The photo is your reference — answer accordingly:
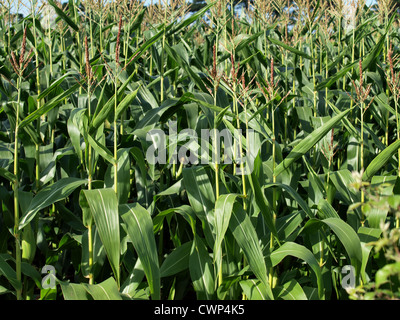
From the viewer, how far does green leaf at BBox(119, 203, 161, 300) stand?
75.9 inches

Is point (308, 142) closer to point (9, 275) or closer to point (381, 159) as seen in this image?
point (381, 159)

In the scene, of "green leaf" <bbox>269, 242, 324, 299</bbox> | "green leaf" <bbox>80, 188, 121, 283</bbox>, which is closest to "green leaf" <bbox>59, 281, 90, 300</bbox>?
"green leaf" <bbox>80, 188, 121, 283</bbox>

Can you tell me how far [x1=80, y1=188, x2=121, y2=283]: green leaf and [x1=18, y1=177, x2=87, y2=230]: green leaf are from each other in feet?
0.63

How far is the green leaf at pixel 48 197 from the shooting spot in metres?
2.07

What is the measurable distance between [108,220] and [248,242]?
0.63m

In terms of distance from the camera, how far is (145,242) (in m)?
1.97

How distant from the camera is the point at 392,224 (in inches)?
100

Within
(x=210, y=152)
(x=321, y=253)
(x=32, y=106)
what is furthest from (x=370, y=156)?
(x=32, y=106)

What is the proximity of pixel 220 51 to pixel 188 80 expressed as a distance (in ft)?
2.24

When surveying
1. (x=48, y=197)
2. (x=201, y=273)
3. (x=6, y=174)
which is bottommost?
(x=201, y=273)

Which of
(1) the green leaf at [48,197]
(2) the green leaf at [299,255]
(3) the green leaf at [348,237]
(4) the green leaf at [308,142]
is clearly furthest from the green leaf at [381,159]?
(1) the green leaf at [48,197]

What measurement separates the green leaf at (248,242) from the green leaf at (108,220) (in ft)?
1.71

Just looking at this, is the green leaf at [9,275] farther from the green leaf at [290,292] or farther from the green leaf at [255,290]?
the green leaf at [290,292]

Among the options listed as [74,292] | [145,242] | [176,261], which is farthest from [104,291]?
[176,261]
